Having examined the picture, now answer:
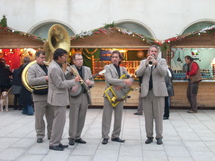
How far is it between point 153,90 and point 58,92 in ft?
5.65

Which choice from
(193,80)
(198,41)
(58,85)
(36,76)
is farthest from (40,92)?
(198,41)

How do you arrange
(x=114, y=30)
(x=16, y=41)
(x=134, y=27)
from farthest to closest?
1. (x=134, y=27)
2. (x=16, y=41)
3. (x=114, y=30)

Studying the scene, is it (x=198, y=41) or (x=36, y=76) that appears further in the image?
(x=198, y=41)

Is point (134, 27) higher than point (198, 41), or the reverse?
point (134, 27)

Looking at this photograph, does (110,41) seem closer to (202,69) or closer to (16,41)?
(16,41)

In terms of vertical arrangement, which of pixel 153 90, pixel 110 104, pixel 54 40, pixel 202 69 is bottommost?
pixel 110 104

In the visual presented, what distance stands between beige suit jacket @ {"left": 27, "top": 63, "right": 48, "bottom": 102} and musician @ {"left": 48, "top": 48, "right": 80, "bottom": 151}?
1.74ft

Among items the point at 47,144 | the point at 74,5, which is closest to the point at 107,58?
the point at 74,5

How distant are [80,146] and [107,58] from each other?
5.53 meters

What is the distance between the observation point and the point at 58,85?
191 inches

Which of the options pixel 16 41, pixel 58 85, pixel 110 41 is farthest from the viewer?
pixel 16 41

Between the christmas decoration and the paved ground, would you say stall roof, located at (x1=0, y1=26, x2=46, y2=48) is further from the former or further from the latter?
the paved ground

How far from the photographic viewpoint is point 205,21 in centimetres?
1145

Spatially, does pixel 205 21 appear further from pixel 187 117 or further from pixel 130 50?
pixel 187 117
